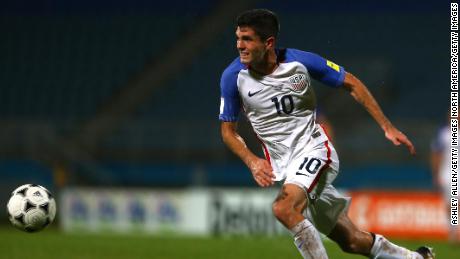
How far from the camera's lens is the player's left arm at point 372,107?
7094mm

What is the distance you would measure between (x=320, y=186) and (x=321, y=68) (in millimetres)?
881

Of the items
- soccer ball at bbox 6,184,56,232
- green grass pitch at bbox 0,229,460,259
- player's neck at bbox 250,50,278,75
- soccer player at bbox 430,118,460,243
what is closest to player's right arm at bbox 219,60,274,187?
A: player's neck at bbox 250,50,278,75

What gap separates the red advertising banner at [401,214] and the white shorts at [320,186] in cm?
927

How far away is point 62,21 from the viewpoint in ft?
83.1

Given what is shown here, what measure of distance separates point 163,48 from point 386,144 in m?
7.25

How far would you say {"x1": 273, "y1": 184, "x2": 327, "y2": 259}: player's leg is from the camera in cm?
677

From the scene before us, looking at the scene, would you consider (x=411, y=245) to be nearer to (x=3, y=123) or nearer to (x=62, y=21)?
(x=3, y=123)

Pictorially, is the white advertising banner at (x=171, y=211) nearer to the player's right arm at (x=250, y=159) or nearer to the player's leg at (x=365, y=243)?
the player's leg at (x=365, y=243)

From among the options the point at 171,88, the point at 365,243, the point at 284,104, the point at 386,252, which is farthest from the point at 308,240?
the point at 171,88

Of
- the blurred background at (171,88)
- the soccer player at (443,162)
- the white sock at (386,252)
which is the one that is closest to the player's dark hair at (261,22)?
the white sock at (386,252)

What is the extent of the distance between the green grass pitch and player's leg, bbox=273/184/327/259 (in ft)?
15.2

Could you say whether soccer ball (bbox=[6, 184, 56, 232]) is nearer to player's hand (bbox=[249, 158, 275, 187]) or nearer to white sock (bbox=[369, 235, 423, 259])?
player's hand (bbox=[249, 158, 275, 187])

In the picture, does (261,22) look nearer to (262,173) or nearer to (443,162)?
(262,173)

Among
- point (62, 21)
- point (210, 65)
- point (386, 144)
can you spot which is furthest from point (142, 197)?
point (62, 21)
